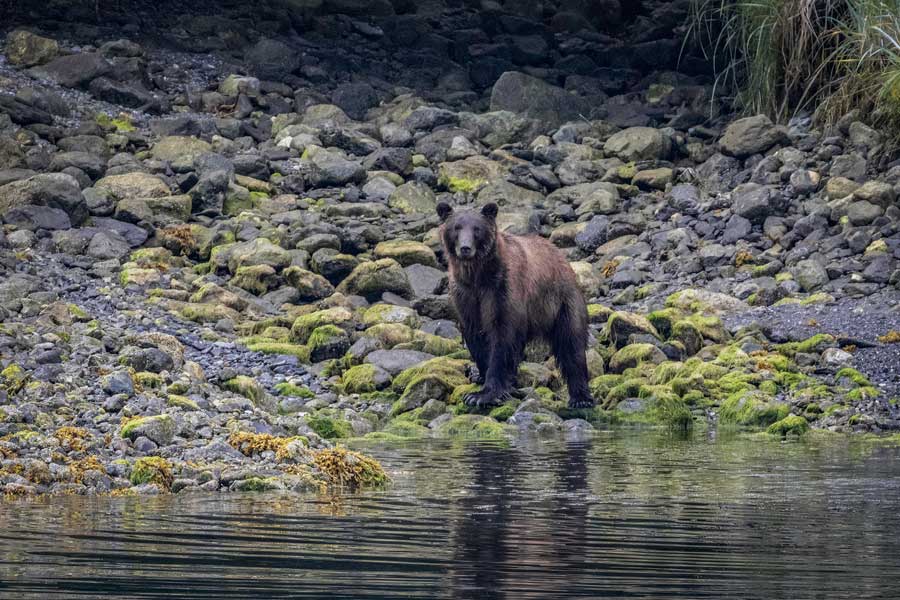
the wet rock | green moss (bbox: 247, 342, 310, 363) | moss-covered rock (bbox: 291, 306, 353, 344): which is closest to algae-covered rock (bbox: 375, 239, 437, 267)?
moss-covered rock (bbox: 291, 306, 353, 344)

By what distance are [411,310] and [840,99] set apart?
8.04m

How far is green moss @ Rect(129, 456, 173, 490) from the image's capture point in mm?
7883

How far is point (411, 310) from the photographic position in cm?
1617

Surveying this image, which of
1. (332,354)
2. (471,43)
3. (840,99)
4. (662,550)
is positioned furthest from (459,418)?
(471,43)

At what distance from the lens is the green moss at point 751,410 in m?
13.1

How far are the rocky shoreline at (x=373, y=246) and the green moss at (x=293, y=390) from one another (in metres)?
0.04

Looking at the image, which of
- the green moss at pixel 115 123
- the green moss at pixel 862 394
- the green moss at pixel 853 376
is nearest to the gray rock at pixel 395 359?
the green moss at pixel 853 376

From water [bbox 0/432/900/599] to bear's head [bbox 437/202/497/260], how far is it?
13.8 ft

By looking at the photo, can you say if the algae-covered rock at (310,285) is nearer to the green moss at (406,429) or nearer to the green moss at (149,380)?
the green moss at (406,429)

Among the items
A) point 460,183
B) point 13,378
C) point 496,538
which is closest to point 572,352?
point 13,378

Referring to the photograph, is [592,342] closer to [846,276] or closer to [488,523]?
[846,276]

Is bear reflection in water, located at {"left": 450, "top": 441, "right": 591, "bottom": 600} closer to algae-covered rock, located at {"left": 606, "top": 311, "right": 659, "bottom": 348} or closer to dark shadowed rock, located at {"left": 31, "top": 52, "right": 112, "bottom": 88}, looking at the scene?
algae-covered rock, located at {"left": 606, "top": 311, "right": 659, "bottom": 348}

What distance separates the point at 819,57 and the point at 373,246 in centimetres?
743

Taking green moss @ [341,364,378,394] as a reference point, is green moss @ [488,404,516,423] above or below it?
below
